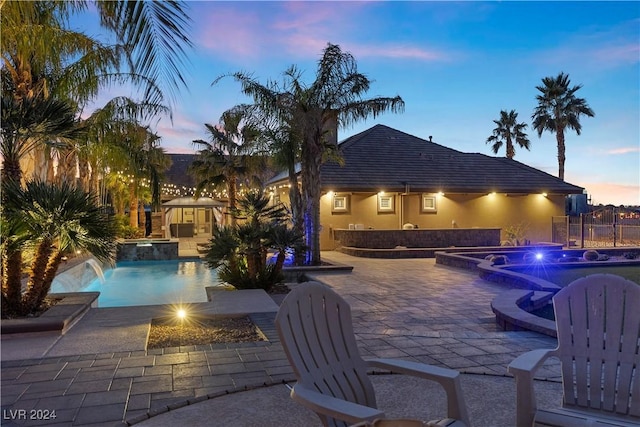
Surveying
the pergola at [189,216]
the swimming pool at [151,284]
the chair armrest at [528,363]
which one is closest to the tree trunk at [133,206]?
the pergola at [189,216]

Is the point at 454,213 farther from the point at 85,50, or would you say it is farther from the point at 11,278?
the point at 11,278

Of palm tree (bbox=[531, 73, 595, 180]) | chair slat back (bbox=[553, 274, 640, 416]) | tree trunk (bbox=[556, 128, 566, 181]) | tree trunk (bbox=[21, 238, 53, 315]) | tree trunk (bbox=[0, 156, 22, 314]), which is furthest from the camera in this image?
tree trunk (bbox=[556, 128, 566, 181])

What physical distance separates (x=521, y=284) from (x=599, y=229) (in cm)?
1530

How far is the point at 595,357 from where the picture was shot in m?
2.94

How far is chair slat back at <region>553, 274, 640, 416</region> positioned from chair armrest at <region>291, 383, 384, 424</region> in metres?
1.54

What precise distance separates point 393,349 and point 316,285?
2.85 m

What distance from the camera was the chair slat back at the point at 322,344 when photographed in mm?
2582

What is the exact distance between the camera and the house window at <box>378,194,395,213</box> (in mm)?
22141

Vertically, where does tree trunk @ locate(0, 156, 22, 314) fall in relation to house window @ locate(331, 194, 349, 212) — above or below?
below

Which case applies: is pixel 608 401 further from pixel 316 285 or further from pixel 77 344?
pixel 77 344

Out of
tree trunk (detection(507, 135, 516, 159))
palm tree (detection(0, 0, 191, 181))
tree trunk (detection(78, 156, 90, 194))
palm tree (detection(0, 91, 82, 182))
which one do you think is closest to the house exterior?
tree trunk (detection(78, 156, 90, 194))

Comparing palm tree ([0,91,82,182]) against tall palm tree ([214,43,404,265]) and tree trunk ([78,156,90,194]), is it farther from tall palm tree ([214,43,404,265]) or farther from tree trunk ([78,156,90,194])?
tree trunk ([78,156,90,194])

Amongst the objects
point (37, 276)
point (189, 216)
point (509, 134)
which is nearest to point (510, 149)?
point (509, 134)

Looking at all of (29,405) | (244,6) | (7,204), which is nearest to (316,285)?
(29,405)
